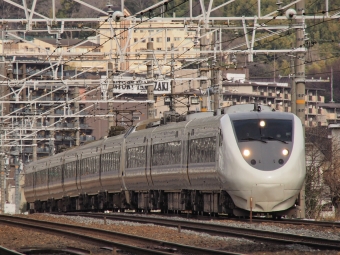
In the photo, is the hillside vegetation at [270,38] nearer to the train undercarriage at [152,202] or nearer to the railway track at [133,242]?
the train undercarriage at [152,202]

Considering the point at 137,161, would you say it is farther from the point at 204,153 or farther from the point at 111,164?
the point at 204,153

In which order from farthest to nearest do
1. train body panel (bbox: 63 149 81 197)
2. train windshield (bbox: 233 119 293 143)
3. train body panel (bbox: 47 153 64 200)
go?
1. train body panel (bbox: 47 153 64 200)
2. train body panel (bbox: 63 149 81 197)
3. train windshield (bbox: 233 119 293 143)

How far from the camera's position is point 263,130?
2534 cm

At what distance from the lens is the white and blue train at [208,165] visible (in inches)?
976

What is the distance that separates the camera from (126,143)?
37.4 m

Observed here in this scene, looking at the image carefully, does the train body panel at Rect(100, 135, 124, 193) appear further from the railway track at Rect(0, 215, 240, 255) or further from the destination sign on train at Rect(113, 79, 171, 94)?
the railway track at Rect(0, 215, 240, 255)

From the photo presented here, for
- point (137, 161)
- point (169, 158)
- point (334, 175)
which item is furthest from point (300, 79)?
point (334, 175)

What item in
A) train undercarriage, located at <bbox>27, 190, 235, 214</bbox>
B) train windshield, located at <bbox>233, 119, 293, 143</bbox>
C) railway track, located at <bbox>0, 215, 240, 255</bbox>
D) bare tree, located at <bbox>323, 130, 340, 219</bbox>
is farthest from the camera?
bare tree, located at <bbox>323, 130, 340, 219</bbox>

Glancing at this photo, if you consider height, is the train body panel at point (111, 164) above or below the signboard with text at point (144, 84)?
below

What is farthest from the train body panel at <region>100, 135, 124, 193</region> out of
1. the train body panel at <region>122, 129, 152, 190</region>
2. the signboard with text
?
the signboard with text

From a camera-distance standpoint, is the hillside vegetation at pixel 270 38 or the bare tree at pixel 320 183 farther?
the hillside vegetation at pixel 270 38

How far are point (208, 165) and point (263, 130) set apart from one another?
8.13 ft

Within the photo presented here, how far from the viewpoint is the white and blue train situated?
81.3 ft

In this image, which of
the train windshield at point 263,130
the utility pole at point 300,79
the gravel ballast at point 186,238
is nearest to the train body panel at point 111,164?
the utility pole at point 300,79
